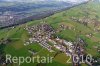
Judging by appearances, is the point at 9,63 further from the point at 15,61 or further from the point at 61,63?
the point at 61,63

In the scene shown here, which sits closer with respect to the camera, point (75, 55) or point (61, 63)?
point (61, 63)

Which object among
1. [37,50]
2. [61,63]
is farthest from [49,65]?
[37,50]

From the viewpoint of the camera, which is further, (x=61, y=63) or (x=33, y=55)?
(x=33, y=55)

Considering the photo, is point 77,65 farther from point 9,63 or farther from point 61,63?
point 9,63

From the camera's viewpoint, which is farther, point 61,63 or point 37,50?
point 37,50

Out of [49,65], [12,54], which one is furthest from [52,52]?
[12,54]

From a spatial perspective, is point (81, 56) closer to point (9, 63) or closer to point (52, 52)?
point (52, 52)

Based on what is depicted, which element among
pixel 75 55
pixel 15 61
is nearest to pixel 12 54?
pixel 15 61
